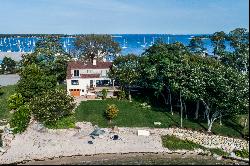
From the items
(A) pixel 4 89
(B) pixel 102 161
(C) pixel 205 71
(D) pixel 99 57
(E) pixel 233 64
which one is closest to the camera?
(B) pixel 102 161

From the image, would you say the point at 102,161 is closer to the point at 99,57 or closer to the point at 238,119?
the point at 238,119

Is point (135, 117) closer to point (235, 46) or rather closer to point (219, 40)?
point (235, 46)

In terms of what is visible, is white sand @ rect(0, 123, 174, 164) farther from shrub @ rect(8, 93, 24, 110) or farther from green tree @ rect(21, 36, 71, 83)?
green tree @ rect(21, 36, 71, 83)

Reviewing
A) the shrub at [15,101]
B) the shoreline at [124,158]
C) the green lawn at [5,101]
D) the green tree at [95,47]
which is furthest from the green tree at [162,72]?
the green tree at [95,47]

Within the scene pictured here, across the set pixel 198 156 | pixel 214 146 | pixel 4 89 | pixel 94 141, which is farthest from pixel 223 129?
pixel 4 89

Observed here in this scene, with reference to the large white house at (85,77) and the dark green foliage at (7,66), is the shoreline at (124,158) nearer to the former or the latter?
the large white house at (85,77)

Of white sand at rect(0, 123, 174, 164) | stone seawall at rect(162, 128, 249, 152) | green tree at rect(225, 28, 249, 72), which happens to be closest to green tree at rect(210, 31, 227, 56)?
green tree at rect(225, 28, 249, 72)
